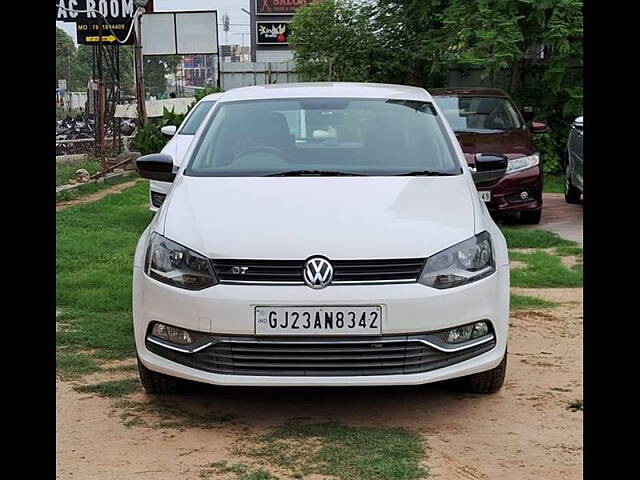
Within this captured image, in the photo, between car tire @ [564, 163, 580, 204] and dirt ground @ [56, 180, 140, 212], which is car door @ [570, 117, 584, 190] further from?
dirt ground @ [56, 180, 140, 212]

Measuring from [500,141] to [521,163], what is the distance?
48 centimetres

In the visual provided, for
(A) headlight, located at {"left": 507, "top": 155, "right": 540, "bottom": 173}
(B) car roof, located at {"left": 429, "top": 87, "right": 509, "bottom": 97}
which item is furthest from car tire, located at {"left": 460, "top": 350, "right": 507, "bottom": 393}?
(B) car roof, located at {"left": 429, "top": 87, "right": 509, "bottom": 97}

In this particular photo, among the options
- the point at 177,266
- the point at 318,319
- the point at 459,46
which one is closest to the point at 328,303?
the point at 318,319

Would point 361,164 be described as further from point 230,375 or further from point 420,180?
point 230,375

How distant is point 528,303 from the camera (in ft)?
22.6

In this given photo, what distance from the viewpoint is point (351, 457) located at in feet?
12.7

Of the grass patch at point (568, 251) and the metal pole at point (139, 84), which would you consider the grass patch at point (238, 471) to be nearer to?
the grass patch at point (568, 251)

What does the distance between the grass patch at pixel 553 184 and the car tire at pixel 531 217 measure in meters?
3.55

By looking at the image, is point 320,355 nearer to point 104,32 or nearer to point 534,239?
point 534,239
